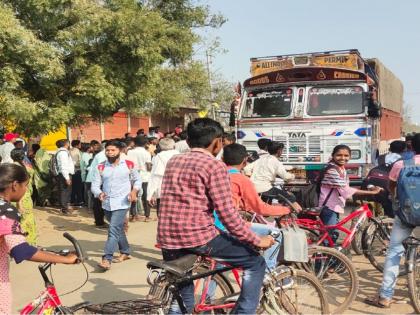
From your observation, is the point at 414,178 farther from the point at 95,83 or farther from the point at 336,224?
the point at 95,83

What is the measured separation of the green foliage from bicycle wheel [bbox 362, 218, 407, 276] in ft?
19.3

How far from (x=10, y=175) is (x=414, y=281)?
11.7 feet

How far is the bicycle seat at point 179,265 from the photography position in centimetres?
314

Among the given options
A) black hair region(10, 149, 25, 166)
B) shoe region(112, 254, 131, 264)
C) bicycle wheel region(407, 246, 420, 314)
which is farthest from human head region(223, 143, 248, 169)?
black hair region(10, 149, 25, 166)

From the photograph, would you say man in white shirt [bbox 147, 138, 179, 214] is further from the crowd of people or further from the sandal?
the sandal

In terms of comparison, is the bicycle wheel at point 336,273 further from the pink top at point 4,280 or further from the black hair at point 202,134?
the pink top at point 4,280

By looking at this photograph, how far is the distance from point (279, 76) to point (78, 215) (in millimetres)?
5421

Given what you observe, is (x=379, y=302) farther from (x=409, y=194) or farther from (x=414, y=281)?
(x=409, y=194)

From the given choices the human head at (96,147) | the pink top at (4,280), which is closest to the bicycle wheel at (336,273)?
the pink top at (4,280)

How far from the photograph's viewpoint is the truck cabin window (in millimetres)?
10594

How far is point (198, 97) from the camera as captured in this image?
2261 centimetres

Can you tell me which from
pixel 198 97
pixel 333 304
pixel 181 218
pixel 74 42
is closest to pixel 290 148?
pixel 74 42

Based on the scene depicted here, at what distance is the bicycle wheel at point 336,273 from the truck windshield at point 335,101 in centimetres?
592

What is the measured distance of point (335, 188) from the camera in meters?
5.45
